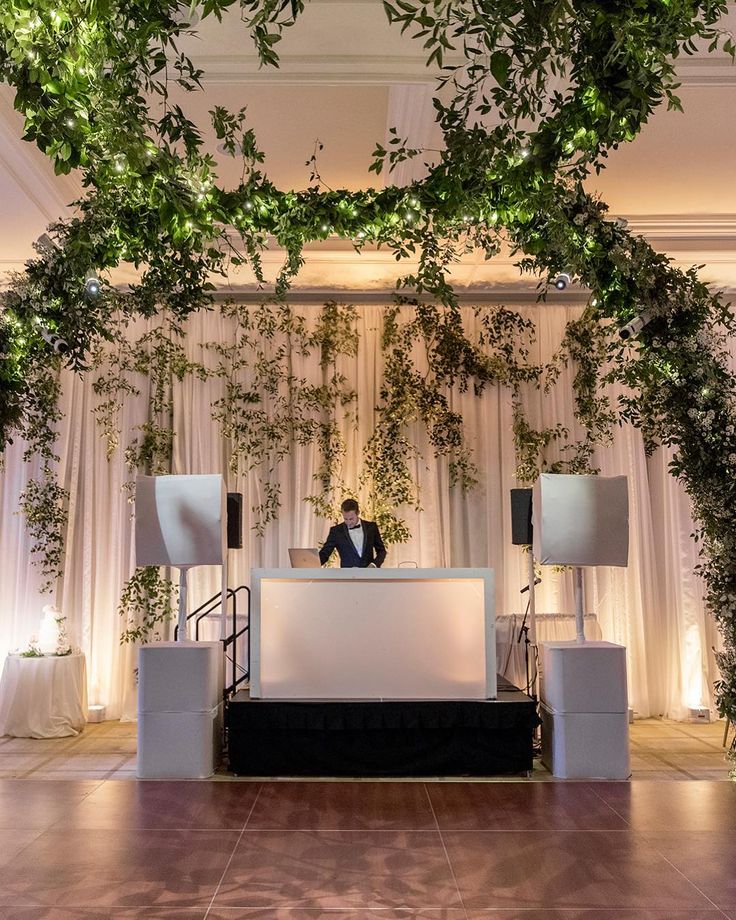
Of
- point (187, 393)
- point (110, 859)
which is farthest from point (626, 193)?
point (110, 859)

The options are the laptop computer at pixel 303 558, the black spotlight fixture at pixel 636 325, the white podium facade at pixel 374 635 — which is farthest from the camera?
the laptop computer at pixel 303 558

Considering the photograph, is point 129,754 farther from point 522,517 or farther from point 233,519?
point 522,517

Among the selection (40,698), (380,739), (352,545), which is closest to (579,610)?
(380,739)

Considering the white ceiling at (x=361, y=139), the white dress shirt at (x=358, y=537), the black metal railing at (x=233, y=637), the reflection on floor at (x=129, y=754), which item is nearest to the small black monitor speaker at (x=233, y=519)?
the black metal railing at (x=233, y=637)

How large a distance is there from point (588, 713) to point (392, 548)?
10.2 ft

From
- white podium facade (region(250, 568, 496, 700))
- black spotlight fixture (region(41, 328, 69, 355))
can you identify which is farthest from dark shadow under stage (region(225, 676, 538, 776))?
black spotlight fixture (region(41, 328, 69, 355))

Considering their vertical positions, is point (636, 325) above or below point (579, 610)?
above

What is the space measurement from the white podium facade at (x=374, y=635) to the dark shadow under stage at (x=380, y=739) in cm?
12

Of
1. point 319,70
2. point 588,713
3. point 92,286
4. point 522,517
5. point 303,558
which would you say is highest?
point 319,70

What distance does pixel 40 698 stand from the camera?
7.36m

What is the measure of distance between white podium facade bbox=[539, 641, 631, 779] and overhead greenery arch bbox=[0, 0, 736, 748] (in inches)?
49.9

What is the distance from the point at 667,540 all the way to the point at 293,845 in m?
5.52

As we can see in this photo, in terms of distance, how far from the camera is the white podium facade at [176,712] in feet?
18.6

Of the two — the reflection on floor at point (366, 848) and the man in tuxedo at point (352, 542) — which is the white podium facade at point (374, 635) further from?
the man in tuxedo at point (352, 542)
